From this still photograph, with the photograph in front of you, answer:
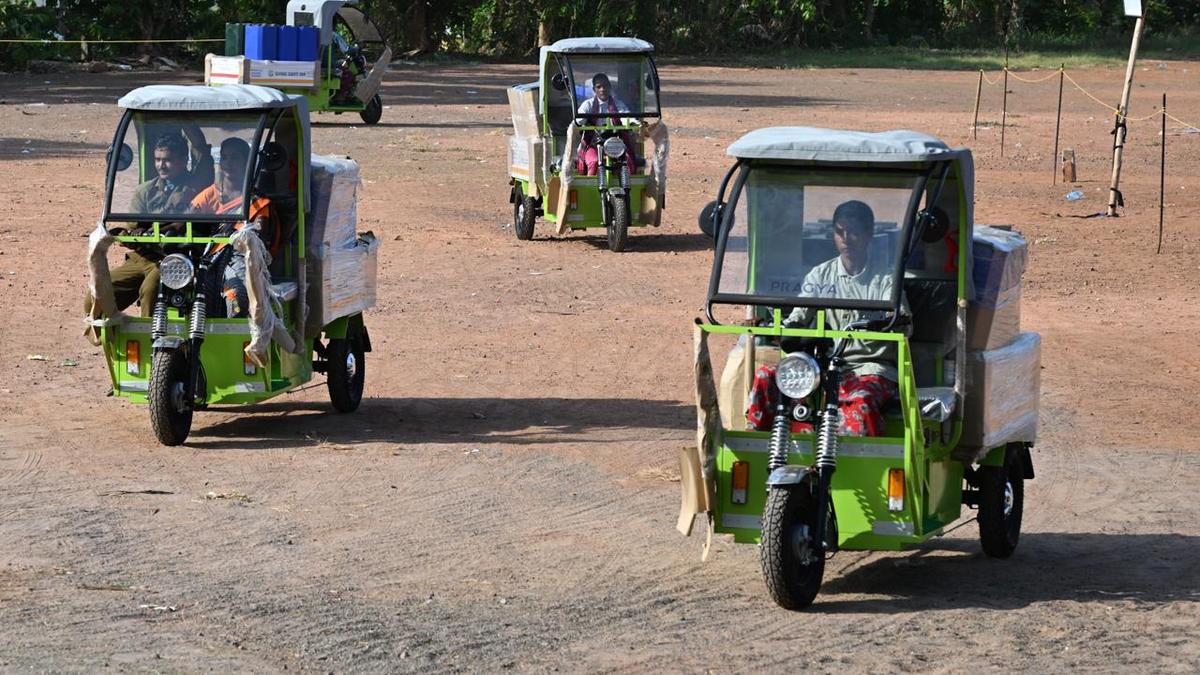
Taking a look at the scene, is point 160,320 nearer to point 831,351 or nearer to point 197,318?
point 197,318

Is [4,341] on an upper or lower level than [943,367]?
lower

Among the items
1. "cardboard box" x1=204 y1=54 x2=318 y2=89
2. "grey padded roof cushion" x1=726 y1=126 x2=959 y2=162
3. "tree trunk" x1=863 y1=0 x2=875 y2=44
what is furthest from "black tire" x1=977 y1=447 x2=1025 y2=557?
"tree trunk" x1=863 y1=0 x2=875 y2=44

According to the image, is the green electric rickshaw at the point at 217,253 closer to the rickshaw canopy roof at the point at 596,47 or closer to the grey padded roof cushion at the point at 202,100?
the grey padded roof cushion at the point at 202,100

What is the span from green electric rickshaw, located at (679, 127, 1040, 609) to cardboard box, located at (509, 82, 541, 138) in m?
11.8

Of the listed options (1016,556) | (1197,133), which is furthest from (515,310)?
(1197,133)

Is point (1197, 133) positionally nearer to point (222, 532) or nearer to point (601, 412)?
Result: point (601, 412)

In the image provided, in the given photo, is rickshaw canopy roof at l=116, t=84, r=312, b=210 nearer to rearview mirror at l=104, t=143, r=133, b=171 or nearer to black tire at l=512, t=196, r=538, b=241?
rearview mirror at l=104, t=143, r=133, b=171

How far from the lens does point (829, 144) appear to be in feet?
25.0

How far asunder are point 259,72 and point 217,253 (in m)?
21.4

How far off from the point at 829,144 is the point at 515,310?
325 inches

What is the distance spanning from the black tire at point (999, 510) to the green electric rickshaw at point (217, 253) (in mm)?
4239

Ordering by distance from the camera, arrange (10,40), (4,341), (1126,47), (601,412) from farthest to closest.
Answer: (1126,47)
(10,40)
(4,341)
(601,412)

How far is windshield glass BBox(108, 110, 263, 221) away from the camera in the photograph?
35.7 ft

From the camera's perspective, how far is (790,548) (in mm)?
7262
